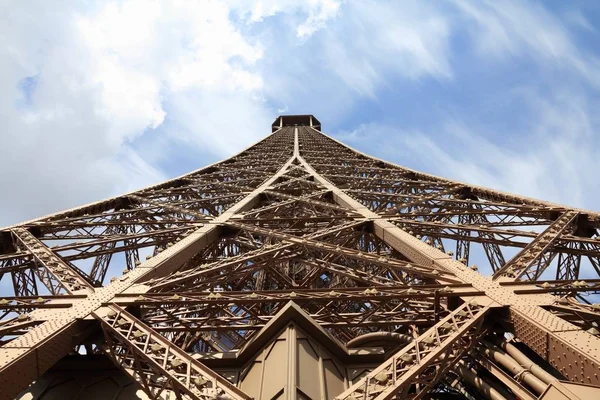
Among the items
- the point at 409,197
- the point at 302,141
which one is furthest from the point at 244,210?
the point at 302,141

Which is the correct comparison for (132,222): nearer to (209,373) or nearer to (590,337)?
(209,373)

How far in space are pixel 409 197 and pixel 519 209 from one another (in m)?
4.25

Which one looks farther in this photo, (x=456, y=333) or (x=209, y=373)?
(x=456, y=333)

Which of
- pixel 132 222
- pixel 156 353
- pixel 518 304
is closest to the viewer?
pixel 156 353

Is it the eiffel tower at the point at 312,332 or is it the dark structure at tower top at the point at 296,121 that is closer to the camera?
the eiffel tower at the point at 312,332

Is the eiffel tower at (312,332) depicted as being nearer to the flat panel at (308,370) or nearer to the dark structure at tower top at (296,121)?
the flat panel at (308,370)

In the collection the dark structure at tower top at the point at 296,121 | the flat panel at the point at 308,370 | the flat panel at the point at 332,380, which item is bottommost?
the flat panel at the point at 332,380

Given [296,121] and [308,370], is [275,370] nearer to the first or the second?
[308,370]

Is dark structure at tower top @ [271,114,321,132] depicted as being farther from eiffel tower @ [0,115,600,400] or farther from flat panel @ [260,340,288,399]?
flat panel @ [260,340,288,399]

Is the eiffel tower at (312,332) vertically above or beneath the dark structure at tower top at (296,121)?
beneath

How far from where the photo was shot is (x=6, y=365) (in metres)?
4.23

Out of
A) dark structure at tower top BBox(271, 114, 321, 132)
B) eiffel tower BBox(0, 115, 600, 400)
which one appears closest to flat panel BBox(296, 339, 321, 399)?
eiffel tower BBox(0, 115, 600, 400)

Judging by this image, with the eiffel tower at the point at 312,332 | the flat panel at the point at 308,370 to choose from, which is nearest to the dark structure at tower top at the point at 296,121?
the eiffel tower at the point at 312,332

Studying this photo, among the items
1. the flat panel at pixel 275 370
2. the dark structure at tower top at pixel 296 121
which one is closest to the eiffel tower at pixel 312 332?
the flat panel at pixel 275 370
